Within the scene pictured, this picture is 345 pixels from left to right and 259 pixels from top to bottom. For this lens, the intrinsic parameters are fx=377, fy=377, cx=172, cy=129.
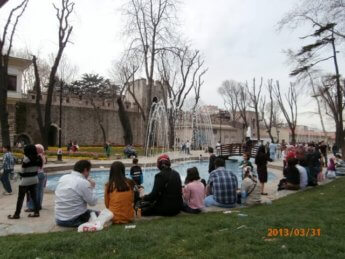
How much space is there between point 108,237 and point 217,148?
26571 millimetres

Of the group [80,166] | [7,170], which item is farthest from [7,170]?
[80,166]

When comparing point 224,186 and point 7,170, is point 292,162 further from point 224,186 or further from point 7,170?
point 7,170

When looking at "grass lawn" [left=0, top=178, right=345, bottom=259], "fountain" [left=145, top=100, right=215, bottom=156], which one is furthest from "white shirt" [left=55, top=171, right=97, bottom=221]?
"fountain" [left=145, top=100, right=215, bottom=156]

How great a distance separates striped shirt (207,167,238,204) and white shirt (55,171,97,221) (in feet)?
8.88

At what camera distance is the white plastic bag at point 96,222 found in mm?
5391

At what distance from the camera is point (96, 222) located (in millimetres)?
5578

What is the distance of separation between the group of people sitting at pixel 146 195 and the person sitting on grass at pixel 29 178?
1.21 m

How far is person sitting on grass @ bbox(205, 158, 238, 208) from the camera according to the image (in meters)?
7.56

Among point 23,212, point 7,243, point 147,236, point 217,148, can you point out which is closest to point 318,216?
point 147,236

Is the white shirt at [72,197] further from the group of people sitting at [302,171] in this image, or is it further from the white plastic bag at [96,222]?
the group of people sitting at [302,171]

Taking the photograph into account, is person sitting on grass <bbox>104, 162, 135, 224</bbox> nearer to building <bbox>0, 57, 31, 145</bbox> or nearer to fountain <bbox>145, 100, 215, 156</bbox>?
fountain <bbox>145, 100, 215, 156</bbox>

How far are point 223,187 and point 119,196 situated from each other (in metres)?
2.50

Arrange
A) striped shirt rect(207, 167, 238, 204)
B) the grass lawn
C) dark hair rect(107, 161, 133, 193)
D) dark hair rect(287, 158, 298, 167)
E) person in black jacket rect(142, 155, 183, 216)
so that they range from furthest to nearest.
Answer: dark hair rect(287, 158, 298, 167), striped shirt rect(207, 167, 238, 204), person in black jacket rect(142, 155, 183, 216), dark hair rect(107, 161, 133, 193), the grass lawn

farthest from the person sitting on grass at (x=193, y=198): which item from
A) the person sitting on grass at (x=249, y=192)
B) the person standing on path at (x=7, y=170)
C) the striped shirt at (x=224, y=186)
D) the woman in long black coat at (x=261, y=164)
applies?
the person standing on path at (x=7, y=170)
